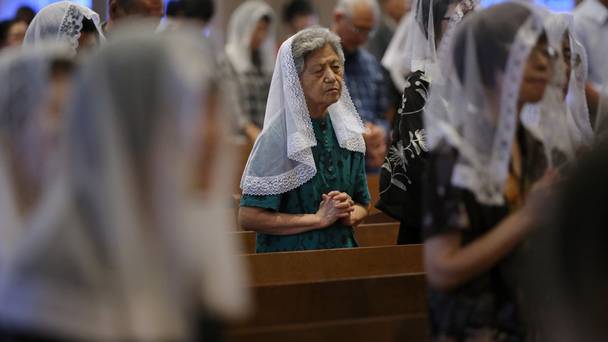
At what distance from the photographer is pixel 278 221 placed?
15.1 ft

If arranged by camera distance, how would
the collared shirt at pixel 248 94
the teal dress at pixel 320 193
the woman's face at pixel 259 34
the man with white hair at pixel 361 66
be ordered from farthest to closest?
the woman's face at pixel 259 34
the collared shirt at pixel 248 94
the man with white hair at pixel 361 66
the teal dress at pixel 320 193

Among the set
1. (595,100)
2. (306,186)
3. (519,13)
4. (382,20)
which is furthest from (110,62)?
(382,20)

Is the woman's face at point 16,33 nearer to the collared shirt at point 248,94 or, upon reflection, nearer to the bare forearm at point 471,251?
the collared shirt at point 248,94

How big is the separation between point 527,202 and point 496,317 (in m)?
0.36

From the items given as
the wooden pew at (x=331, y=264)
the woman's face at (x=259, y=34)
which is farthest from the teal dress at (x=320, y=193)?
the woman's face at (x=259, y=34)

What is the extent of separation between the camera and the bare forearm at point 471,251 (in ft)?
9.87

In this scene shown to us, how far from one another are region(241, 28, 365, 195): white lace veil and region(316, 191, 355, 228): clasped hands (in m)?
0.13

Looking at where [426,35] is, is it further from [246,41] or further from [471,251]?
[246,41]

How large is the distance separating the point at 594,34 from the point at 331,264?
2.35 meters

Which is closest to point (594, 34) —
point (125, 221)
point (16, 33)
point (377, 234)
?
point (377, 234)

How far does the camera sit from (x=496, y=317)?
10.3 feet

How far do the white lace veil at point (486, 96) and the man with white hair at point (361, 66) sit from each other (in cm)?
423

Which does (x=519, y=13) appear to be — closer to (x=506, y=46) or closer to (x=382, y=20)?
(x=506, y=46)

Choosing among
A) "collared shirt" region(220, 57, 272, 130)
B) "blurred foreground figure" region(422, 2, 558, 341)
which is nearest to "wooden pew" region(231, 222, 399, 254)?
"blurred foreground figure" region(422, 2, 558, 341)
